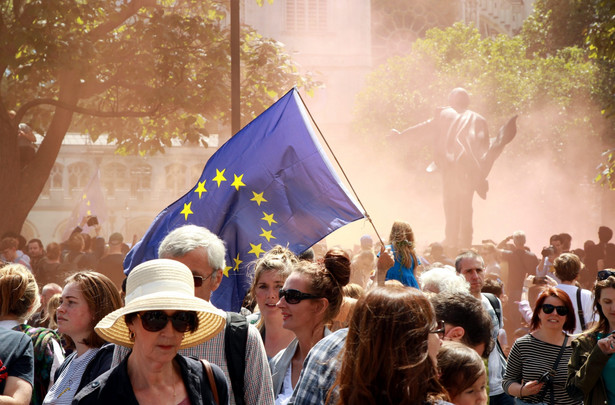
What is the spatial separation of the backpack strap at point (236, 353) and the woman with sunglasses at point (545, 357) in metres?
2.71

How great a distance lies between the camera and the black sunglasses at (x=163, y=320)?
300cm

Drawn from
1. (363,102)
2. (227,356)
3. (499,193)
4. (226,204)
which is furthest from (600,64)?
(227,356)

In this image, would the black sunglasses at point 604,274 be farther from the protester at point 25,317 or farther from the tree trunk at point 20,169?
the tree trunk at point 20,169

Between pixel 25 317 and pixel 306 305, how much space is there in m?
1.83

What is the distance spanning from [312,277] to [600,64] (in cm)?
3144

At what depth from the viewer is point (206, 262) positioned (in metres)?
4.10

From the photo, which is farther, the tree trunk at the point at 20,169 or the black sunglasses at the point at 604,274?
the tree trunk at the point at 20,169

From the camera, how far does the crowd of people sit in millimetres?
2666

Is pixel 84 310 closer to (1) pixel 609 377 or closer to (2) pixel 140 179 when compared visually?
(1) pixel 609 377

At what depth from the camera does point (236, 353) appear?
359 centimetres

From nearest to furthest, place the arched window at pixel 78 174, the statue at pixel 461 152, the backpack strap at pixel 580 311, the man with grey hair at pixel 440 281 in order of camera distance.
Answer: the man with grey hair at pixel 440 281 → the backpack strap at pixel 580 311 → the statue at pixel 461 152 → the arched window at pixel 78 174

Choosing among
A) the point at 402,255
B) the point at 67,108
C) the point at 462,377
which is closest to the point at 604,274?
the point at 402,255

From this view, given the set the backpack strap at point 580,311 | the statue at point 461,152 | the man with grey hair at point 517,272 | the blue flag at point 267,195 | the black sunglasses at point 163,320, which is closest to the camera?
the black sunglasses at point 163,320

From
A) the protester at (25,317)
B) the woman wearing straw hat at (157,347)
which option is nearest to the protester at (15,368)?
the protester at (25,317)
